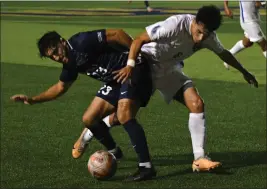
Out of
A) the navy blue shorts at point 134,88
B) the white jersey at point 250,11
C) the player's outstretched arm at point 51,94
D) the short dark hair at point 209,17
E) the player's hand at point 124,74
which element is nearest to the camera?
the player's hand at point 124,74

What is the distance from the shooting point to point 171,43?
309 inches

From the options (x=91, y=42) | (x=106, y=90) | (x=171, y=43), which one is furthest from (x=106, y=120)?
(x=171, y=43)

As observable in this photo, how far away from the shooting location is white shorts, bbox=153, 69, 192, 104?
26.9ft

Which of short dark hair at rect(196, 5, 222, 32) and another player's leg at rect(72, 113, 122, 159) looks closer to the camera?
short dark hair at rect(196, 5, 222, 32)

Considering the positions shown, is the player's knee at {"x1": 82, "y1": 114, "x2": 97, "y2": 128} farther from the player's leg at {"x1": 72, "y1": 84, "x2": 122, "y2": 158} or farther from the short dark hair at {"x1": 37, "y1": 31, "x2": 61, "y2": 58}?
the short dark hair at {"x1": 37, "y1": 31, "x2": 61, "y2": 58}

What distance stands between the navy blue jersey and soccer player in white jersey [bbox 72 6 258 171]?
0.98 feet

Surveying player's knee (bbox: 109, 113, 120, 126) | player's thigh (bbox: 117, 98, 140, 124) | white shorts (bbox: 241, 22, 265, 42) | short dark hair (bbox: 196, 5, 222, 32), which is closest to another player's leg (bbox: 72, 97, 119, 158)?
player's knee (bbox: 109, 113, 120, 126)

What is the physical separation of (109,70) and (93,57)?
23cm

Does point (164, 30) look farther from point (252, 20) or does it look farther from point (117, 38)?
point (252, 20)

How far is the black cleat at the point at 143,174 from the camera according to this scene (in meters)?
7.72

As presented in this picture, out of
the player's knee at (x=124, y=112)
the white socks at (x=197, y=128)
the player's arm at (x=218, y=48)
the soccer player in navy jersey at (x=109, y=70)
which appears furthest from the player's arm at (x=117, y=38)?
the white socks at (x=197, y=128)

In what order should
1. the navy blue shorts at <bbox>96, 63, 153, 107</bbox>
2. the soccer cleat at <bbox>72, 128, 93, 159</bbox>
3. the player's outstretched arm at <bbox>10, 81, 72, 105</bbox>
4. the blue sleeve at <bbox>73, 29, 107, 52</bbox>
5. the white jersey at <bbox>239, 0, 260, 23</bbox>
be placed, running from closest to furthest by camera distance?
1. the blue sleeve at <bbox>73, 29, 107, 52</bbox>
2. the navy blue shorts at <bbox>96, 63, 153, 107</bbox>
3. the player's outstretched arm at <bbox>10, 81, 72, 105</bbox>
4. the soccer cleat at <bbox>72, 128, 93, 159</bbox>
5. the white jersey at <bbox>239, 0, 260, 23</bbox>

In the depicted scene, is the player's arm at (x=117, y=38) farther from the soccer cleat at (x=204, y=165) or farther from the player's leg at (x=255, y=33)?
the player's leg at (x=255, y=33)

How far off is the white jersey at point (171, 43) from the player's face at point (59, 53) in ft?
2.98
